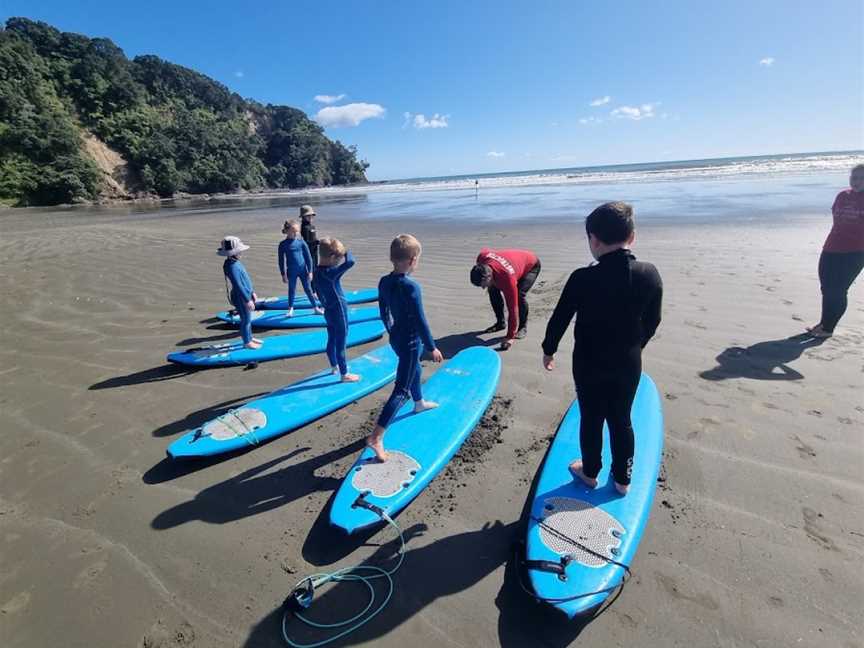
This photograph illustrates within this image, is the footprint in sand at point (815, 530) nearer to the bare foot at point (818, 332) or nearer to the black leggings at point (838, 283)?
the bare foot at point (818, 332)

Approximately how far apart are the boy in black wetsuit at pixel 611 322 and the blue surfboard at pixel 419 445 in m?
1.22

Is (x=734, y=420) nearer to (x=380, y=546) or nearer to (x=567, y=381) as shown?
(x=567, y=381)

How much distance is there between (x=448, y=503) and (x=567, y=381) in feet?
7.25

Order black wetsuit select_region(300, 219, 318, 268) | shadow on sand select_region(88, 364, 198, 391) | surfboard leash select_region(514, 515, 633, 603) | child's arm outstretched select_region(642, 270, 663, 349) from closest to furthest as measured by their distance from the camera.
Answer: surfboard leash select_region(514, 515, 633, 603) < child's arm outstretched select_region(642, 270, 663, 349) < shadow on sand select_region(88, 364, 198, 391) < black wetsuit select_region(300, 219, 318, 268)

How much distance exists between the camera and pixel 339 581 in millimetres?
2463

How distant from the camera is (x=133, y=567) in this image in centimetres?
263

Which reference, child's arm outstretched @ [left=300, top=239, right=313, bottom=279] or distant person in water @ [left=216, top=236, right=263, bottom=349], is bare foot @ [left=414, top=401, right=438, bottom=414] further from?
child's arm outstretched @ [left=300, top=239, right=313, bottom=279]

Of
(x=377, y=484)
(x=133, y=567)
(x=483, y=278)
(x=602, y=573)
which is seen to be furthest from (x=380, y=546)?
(x=483, y=278)

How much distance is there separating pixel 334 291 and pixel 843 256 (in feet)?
20.2

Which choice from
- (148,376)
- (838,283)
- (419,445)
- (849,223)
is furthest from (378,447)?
(849,223)

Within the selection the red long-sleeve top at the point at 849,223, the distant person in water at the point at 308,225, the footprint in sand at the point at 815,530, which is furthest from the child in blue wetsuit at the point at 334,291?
the red long-sleeve top at the point at 849,223

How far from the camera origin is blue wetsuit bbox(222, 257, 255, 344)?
5.45 meters

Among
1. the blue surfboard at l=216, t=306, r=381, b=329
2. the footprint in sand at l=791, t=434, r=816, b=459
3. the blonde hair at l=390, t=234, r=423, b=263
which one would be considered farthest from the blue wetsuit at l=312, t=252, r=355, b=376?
the footprint in sand at l=791, t=434, r=816, b=459

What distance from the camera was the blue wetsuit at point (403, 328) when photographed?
3389 millimetres
